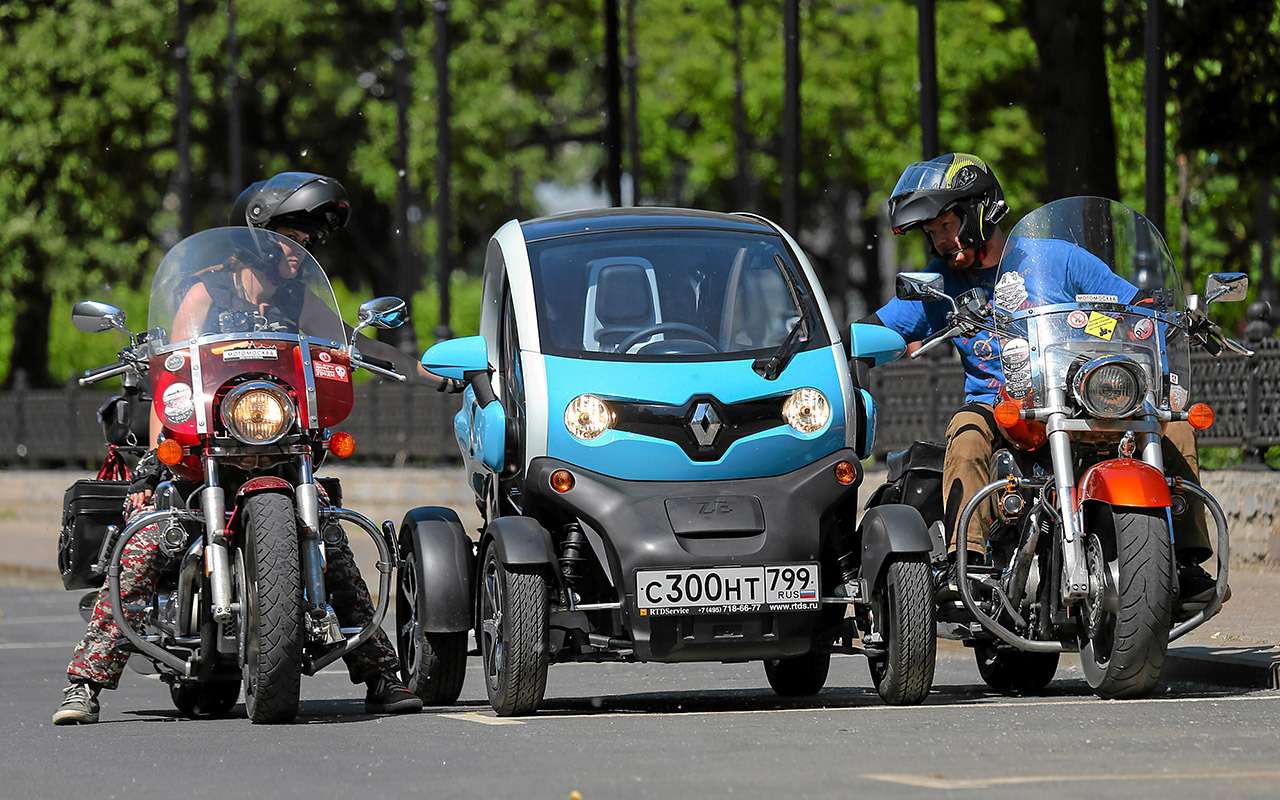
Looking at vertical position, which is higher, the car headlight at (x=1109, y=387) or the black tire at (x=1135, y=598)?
the car headlight at (x=1109, y=387)

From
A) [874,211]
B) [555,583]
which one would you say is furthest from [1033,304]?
[874,211]

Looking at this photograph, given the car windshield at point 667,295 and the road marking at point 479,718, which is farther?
the car windshield at point 667,295

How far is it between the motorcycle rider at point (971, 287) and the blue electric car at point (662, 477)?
1.30ft

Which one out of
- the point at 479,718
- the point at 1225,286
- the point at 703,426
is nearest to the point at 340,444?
the point at 479,718

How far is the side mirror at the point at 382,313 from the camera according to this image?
31.7 ft

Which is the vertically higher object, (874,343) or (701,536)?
(874,343)

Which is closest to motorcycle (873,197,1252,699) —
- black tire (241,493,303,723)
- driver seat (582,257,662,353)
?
driver seat (582,257,662,353)

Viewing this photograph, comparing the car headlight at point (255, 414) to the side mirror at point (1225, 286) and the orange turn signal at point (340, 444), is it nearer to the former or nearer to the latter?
the orange turn signal at point (340, 444)

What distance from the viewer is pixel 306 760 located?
314 inches

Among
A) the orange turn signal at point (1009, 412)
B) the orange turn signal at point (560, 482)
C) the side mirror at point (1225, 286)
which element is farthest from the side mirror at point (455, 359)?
the side mirror at point (1225, 286)

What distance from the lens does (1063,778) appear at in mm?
6918

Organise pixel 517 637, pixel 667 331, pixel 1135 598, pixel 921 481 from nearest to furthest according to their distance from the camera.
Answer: pixel 1135 598 < pixel 517 637 < pixel 667 331 < pixel 921 481

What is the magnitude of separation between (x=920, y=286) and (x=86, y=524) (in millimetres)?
3253

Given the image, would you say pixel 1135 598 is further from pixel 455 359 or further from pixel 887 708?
pixel 455 359
